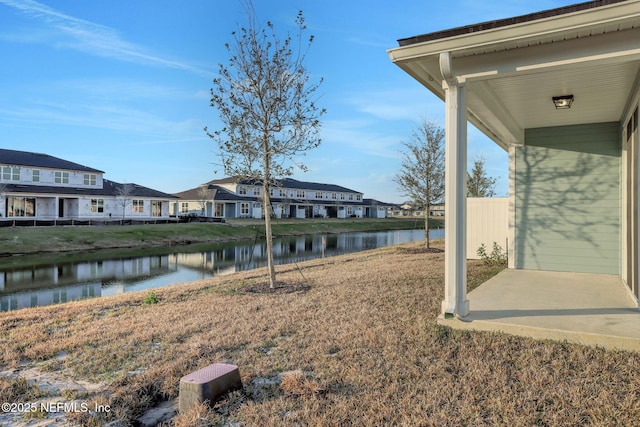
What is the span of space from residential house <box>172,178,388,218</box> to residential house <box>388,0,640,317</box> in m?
27.3

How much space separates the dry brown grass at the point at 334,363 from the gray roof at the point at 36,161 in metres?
30.7

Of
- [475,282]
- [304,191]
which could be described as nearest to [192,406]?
[475,282]

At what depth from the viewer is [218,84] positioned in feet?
25.8

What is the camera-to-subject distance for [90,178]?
3391 cm

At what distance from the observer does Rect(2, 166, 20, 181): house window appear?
29.1 metres

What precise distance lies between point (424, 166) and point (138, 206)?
28.6 metres

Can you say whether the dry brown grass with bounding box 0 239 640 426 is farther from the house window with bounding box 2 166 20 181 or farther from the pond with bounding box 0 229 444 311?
the house window with bounding box 2 166 20 181

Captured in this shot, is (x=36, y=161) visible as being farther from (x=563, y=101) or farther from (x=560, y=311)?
(x=560, y=311)

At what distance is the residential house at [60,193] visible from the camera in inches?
1144

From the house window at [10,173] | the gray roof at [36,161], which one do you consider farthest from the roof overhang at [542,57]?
the gray roof at [36,161]

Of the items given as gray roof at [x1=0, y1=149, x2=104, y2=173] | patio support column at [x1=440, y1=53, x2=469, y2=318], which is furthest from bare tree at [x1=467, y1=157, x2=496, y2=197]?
gray roof at [x1=0, y1=149, x2=104, y2=173]

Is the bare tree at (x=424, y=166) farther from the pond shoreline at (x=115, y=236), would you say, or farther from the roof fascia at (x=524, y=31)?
the roof fascia at (x=524, y=31)

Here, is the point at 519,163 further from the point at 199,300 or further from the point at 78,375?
the point at 78,375

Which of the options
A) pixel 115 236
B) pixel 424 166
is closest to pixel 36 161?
pixel 115 236
